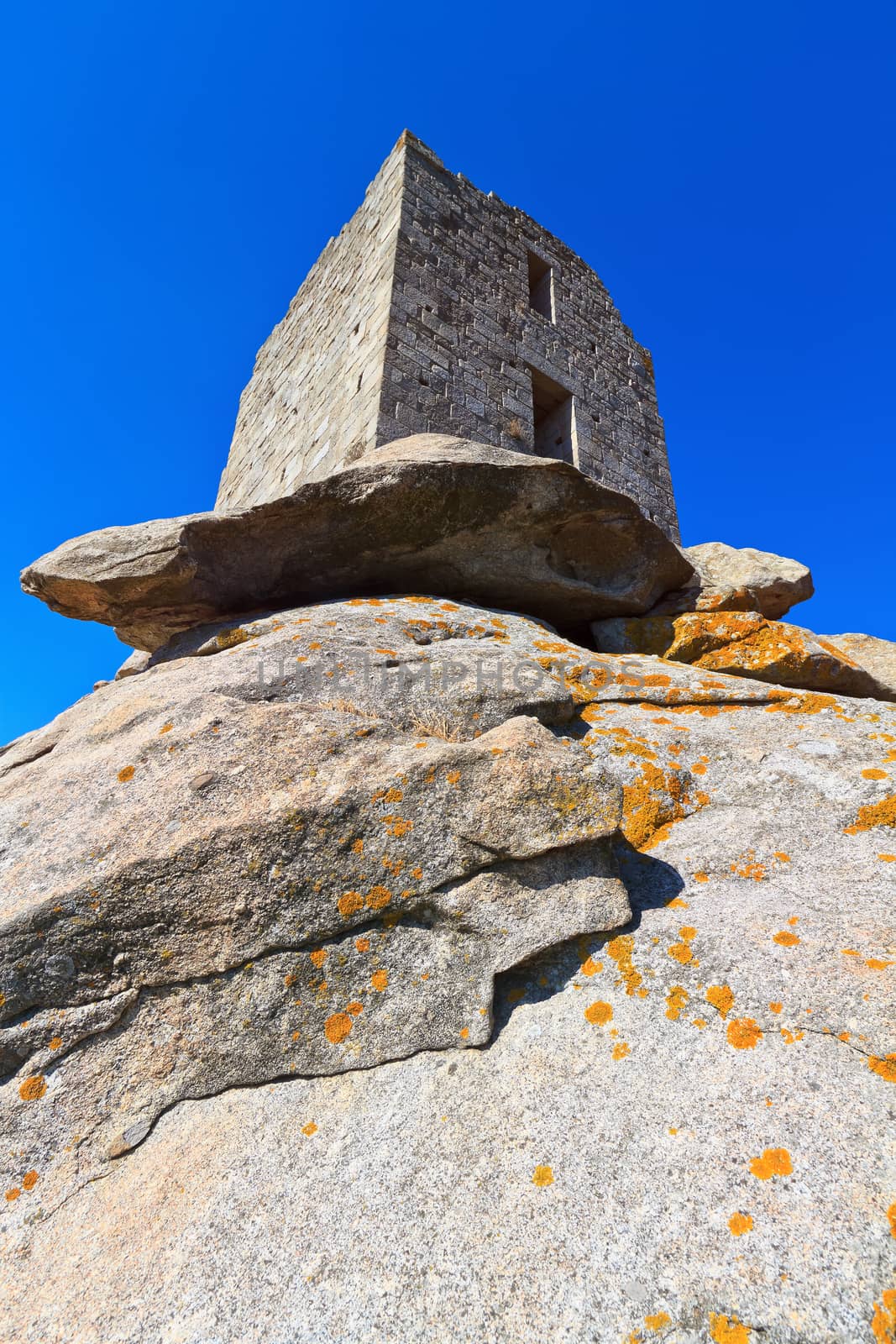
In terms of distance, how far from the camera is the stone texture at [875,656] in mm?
5270

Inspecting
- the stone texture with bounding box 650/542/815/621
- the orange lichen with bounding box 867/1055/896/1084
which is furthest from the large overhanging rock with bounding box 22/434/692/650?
the orange lichen with bounding box 867/1055/896/1084

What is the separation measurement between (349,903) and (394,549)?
3251mm

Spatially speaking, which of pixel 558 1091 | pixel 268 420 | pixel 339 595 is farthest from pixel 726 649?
pixel 268 420

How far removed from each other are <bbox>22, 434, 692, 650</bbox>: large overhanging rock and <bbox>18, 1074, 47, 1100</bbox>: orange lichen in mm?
3462

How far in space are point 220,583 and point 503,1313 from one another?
4708 millimetres

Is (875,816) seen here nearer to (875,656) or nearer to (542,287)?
(875,656)

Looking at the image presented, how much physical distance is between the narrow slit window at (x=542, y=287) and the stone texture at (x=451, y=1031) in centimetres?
920

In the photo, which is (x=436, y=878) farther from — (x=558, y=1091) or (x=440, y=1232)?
(x=440, y=1232)

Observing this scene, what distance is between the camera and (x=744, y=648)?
16.6ft

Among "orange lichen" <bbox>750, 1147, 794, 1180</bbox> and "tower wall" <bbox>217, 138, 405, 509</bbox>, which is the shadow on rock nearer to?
"orange lichen" <bbox>750, 1147, 794, 1180</bbox>

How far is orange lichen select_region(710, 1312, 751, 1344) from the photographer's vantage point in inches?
57.3

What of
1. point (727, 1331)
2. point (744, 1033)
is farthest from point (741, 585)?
point (727, 1331)

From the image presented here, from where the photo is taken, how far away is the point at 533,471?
17.2ft

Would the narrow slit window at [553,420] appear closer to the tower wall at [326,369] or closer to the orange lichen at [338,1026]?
the tower wall at [326,369]
